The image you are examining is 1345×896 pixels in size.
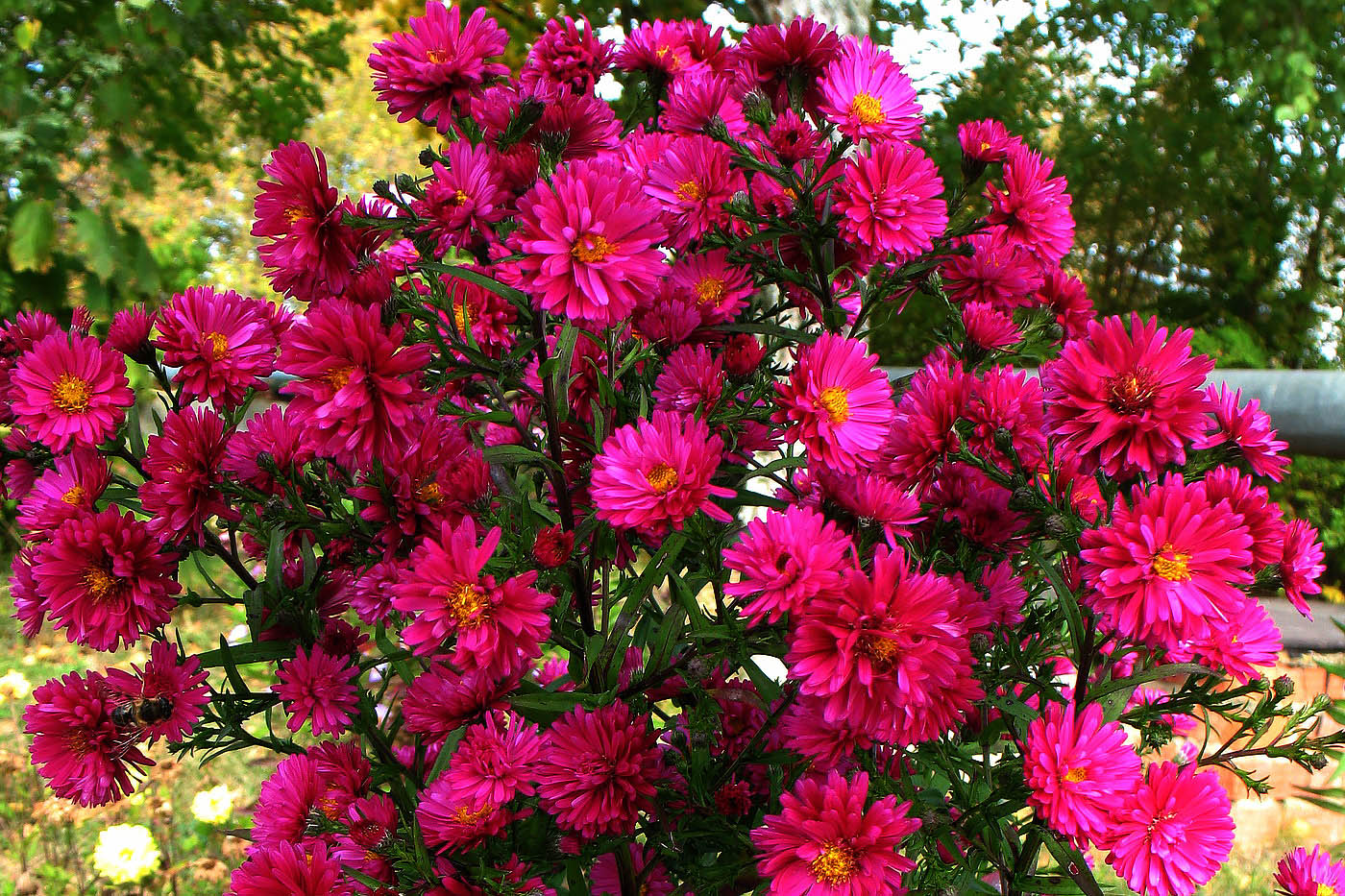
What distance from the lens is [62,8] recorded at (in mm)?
3584

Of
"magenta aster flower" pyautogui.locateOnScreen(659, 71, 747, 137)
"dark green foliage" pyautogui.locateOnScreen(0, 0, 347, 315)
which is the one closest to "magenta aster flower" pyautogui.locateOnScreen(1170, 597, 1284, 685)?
"magenta aster flower" pyautogui.locateOnScreen(659, 71, 747, 137)

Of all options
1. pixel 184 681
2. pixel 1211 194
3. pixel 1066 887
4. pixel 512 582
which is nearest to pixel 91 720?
pixel 184 681

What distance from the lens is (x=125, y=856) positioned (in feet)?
6.15

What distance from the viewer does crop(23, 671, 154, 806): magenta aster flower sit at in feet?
2.88

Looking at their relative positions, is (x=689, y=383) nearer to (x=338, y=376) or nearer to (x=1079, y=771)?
(x=338, y=376)

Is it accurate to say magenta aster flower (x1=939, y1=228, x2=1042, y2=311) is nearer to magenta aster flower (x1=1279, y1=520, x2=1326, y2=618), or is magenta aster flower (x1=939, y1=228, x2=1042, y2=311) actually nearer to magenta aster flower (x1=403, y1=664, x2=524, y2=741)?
magenta aster flower (x1=1279, y1=520, x2=1326, y2=618)

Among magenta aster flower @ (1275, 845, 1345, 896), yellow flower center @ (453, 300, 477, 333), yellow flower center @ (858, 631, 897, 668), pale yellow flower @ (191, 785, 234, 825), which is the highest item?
yellow flower center @ (453, 300, 477, 333)

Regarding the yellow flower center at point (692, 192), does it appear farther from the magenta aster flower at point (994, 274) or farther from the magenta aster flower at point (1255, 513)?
the magenta aster flower at point (1255, 513)

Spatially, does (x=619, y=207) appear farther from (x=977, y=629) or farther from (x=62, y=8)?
(x=62, y=8)

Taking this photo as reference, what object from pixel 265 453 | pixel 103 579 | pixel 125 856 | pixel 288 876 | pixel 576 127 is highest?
pixel 576 127

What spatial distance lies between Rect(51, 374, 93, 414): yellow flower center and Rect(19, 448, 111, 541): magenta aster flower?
5cm

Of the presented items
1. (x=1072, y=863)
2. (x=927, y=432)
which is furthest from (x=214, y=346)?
(x=1072, y=863)

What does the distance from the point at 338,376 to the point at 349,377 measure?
17mm

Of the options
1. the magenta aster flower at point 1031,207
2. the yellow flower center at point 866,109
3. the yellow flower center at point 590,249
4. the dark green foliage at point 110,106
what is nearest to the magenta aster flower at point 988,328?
the magenta aster flower at point 1031,207
